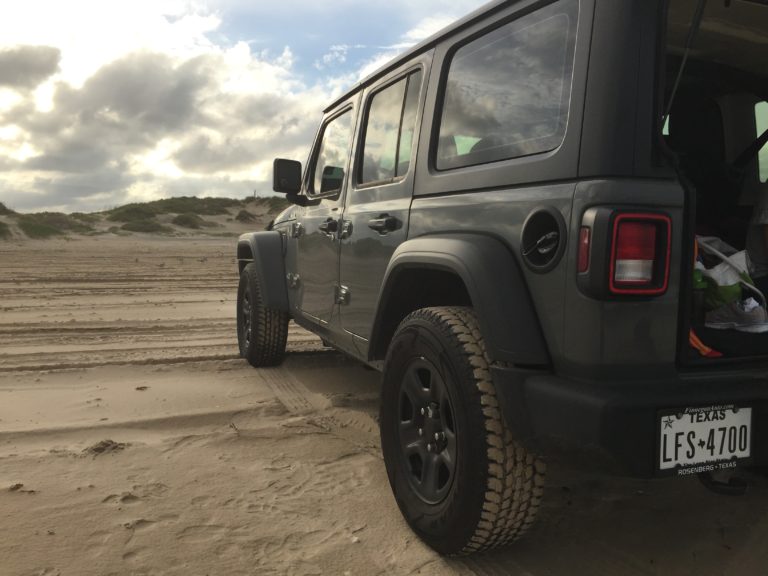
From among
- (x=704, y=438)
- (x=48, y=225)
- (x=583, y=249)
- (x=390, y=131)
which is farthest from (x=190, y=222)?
(x=704, y=438)

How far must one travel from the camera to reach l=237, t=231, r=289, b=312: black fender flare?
4727 millimetres

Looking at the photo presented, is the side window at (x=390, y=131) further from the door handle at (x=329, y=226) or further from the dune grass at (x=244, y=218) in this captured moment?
the dune grass at (x=244, y=218)

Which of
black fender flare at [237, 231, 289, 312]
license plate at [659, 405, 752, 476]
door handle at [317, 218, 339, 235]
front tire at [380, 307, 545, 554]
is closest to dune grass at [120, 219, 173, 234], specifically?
black fender flare at [237, 231, 289, 312]

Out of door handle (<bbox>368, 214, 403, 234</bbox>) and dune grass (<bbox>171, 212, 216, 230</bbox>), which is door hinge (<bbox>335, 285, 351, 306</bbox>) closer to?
door handle (<bbox>368, 214, 403, 234</bbox>)

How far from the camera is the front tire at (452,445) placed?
6.71ft

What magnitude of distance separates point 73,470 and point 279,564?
52.0 inches

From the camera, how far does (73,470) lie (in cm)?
303

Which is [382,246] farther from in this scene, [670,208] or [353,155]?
[670,208]

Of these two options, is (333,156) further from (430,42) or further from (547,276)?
(547,276)

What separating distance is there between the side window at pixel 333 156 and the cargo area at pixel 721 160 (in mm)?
1710

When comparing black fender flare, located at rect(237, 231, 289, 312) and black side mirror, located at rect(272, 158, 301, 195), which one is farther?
black fender flare, located at rect(237, 231, 289, 312)

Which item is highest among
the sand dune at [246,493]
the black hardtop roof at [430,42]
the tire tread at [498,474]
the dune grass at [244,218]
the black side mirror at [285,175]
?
the dune grass at [244,218]

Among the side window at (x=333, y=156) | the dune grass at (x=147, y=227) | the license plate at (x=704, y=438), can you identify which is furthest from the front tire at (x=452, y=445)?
the dune grass at (x=147, y=227)

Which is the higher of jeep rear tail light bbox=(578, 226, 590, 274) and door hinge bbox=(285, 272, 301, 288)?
jeep rear tail light bbox=(578, 226, 590, 274)
